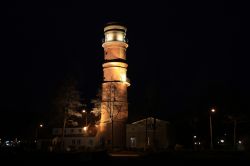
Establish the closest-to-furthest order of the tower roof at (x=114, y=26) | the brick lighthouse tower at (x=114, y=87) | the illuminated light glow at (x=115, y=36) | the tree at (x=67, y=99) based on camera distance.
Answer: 1. the tree at (x=67, y=99)
2. the brick lighthouse tower at (x=114, y=87)
3. the illuminated light glow at (x=115, y=36)
4. the tower roof at (x=114, y=26)

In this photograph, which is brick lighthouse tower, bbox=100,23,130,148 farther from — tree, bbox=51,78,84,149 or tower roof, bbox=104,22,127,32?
tree, bbox=51,78,84,149

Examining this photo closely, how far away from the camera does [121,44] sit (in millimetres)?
71688

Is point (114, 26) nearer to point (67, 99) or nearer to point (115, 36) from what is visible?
point (115, 36)

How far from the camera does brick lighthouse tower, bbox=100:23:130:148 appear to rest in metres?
70.4

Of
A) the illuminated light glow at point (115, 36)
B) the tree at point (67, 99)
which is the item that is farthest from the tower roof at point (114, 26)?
the tree at point (67, 99)

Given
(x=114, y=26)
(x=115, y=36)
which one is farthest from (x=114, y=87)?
(x=114, y=26)

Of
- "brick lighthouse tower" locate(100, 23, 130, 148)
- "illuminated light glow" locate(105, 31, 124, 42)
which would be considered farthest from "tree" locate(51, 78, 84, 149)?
"illuminated light glow" locate(105, 31, 124, 42)

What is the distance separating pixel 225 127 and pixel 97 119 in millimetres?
23702

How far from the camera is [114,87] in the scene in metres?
70.1

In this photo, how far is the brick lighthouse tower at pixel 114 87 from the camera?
7038 cm

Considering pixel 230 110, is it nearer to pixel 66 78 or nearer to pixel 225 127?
pixel 225 127

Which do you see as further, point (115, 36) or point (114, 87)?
point (115, 36)

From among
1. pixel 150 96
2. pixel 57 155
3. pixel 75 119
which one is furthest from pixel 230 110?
pixel 57 155

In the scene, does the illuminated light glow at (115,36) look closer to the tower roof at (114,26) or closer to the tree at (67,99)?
the tower roof at (114,26)
